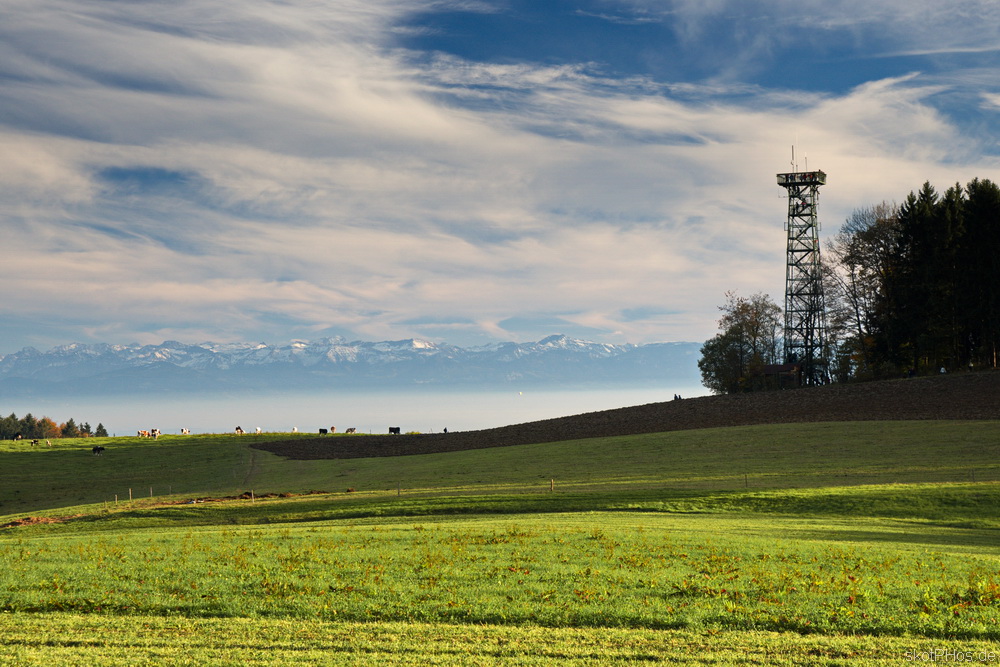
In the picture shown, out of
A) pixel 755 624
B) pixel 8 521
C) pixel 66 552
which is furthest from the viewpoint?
pixel 8 521

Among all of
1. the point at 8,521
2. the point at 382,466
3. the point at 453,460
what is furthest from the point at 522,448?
the point at 8,521

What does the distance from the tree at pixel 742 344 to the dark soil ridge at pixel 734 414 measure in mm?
26748

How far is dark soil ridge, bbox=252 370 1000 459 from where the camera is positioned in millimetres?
64812

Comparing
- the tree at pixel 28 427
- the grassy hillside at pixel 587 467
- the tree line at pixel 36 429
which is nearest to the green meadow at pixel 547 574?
the grassy hillside at pixel 587 467

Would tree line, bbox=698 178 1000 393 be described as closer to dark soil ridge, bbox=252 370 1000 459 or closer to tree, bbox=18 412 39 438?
dark soil ridge, bbox=252 370 1000 459

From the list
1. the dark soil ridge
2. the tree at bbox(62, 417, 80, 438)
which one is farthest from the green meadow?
the tree at bbox(62, 417, 80, 438)

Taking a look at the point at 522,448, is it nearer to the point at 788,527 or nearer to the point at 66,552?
the point at 788,527

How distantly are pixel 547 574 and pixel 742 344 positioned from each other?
96.3 meters

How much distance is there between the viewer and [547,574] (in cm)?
1889

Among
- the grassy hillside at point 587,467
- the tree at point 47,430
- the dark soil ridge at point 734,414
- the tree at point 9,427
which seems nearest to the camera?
the grassy hillside at point 587,467

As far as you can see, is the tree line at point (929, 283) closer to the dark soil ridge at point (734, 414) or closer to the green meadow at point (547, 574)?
the dark soil ridge at point (734, 414)

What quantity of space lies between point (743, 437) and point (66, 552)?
51190 millimetres

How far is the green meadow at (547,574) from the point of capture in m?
13.3

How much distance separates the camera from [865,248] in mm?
94562
